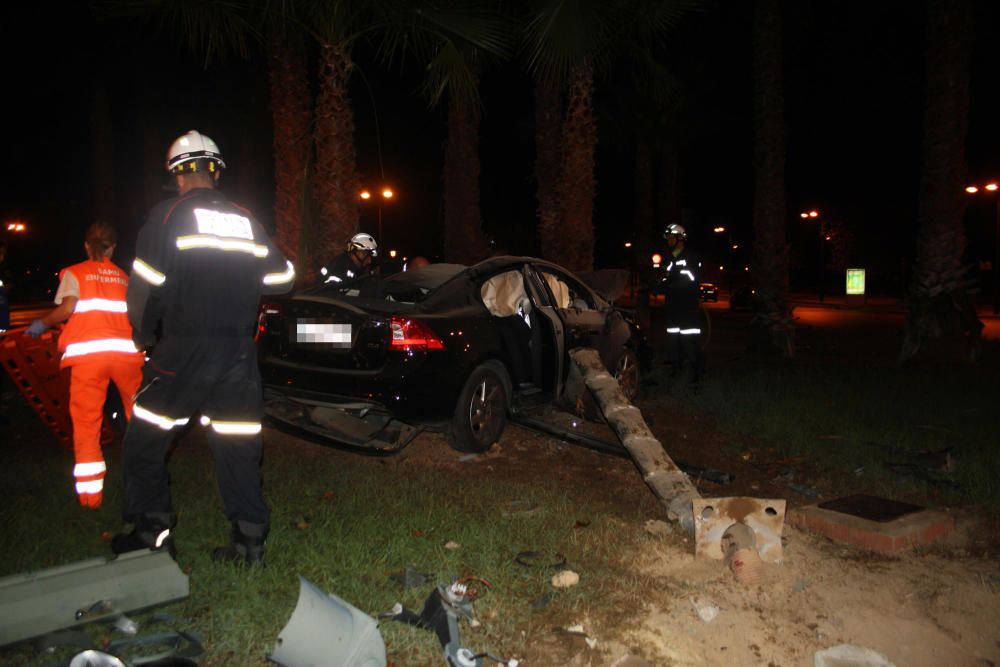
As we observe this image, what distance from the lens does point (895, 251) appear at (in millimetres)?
46219

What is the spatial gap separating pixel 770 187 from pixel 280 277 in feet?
35.4

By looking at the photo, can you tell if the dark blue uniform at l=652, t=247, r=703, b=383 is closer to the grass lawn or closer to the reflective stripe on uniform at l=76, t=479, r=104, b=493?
the grass lawn

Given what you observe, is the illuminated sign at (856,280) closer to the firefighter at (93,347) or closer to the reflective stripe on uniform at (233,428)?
the firefighter at (93,347)

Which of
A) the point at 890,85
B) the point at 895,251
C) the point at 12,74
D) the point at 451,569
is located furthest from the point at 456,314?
the point at 895,251

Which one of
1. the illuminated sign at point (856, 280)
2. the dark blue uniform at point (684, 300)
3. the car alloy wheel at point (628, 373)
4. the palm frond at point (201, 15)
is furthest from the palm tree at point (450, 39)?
the illuminated sign at point (856, 280)

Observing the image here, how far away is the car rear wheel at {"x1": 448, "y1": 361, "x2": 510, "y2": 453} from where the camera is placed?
5738 millimetres

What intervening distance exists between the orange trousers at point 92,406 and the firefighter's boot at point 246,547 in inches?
49.9

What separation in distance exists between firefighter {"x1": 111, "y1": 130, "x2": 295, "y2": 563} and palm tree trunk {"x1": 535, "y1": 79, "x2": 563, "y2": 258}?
8.31 m

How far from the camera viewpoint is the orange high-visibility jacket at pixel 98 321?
15.7 ft

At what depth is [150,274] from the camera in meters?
3.70

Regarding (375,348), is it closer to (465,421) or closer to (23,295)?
(465,421)

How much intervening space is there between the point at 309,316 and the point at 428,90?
5110mm

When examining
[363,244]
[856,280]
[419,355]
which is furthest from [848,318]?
[419,355]

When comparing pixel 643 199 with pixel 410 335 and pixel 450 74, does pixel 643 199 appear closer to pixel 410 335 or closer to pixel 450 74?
pixel 450 74
